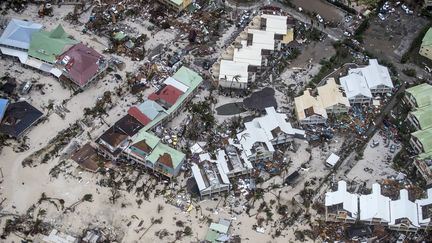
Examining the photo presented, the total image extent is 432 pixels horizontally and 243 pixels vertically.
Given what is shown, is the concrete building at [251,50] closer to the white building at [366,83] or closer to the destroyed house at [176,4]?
the destroyed house at [176,4]

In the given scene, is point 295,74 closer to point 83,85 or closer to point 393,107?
point 393,107

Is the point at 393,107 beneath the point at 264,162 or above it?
above

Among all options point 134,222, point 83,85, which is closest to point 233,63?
point 83,85

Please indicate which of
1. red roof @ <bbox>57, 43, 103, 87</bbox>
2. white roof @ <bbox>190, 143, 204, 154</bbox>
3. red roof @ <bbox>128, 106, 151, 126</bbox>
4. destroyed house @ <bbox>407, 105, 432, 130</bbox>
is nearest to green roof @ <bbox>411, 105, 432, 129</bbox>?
destroyed house @ <bbox>407, 105, 432, 130</bbox>

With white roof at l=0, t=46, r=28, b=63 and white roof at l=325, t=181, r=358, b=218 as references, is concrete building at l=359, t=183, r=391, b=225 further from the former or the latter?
white roof at l=0, t=46, r=28, b=63

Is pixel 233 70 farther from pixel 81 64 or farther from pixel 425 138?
pixel 425 138

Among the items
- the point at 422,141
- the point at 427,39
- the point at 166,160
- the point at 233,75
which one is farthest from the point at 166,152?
the point at 427,39
